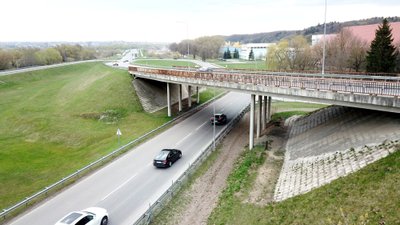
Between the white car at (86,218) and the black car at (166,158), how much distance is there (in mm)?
8861

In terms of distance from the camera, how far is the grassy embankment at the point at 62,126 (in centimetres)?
2755

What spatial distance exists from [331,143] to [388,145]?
5.61 metres

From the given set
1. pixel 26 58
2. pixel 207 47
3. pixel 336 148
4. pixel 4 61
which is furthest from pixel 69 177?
pixel 207 47

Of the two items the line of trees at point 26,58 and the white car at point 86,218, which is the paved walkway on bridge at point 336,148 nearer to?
the white car at point 86,218

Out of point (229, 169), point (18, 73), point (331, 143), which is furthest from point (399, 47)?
point (18, 73)

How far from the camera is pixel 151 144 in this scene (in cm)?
3409

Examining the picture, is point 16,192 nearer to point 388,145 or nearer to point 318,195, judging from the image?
point 318,195

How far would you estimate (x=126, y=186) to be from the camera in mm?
23906

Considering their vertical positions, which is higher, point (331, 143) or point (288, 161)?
point (331, 143)

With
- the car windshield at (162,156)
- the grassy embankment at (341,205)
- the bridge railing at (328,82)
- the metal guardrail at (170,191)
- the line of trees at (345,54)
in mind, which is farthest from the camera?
the line of trees at (345,54)

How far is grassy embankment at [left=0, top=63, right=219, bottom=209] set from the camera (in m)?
27.5

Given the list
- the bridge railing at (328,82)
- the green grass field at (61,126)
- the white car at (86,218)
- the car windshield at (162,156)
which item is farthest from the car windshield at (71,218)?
the bridge railing at (328,82)

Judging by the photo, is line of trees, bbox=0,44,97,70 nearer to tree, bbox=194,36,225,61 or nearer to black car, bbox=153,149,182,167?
tree, bbox=194,36,225,61

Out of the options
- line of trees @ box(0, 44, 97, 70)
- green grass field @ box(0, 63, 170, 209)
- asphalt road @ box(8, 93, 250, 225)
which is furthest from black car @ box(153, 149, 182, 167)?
line of trees @ box(0, 44, 97, 70)
